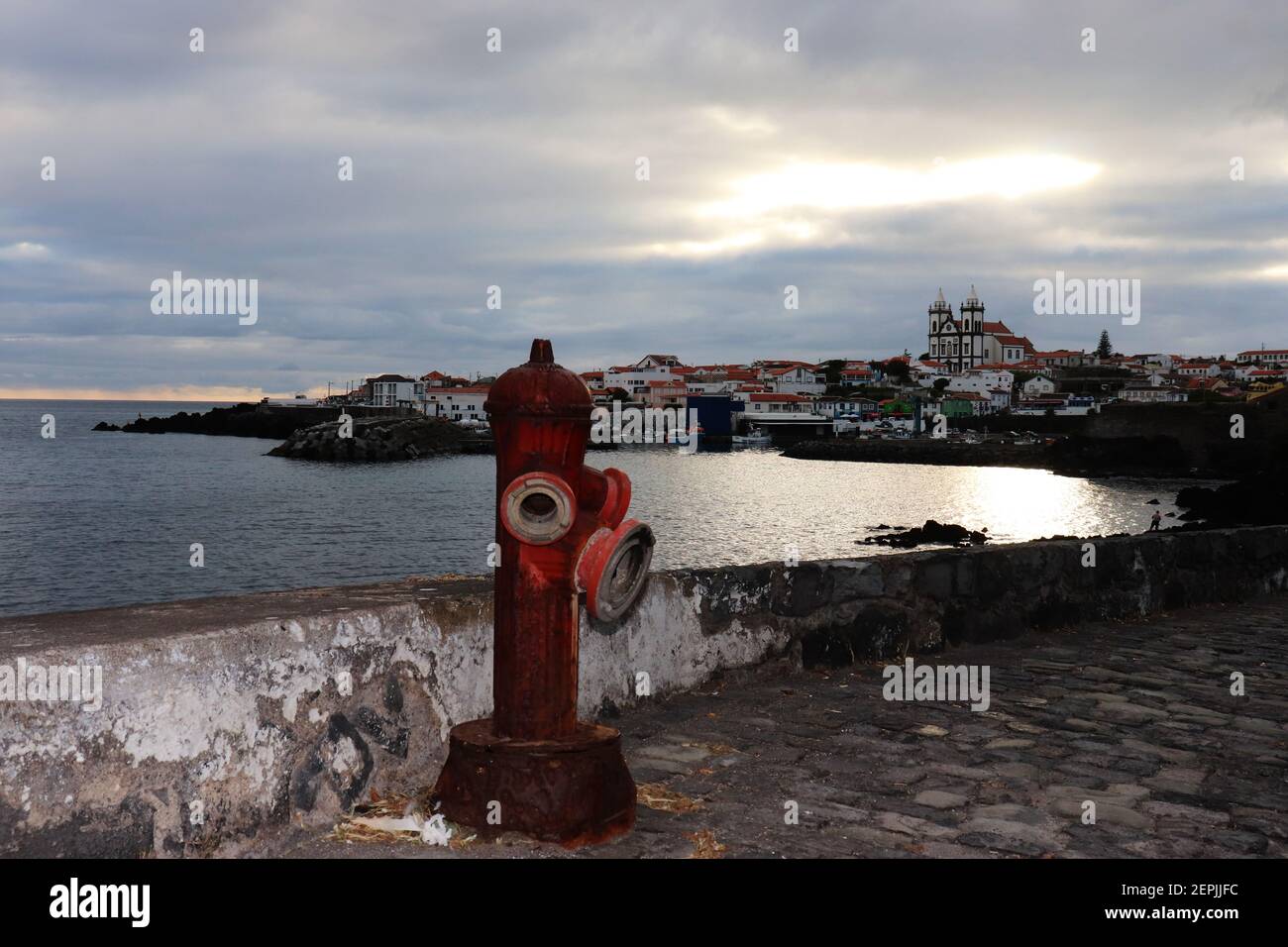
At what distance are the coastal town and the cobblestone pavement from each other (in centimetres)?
12769

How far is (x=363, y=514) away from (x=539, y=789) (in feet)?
162

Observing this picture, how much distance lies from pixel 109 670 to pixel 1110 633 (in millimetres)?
6068

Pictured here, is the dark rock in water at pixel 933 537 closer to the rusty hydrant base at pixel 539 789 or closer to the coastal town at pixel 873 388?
the rusty hydrant base at pixel 539 789

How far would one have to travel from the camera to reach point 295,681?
3404 mm

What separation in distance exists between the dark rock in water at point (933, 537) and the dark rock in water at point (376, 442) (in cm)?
6475

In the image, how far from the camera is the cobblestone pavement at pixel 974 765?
11.2 feet

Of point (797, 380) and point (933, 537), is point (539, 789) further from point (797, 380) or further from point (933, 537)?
point (797, 380)

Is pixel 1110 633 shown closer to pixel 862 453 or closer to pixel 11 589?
pixel 11 589

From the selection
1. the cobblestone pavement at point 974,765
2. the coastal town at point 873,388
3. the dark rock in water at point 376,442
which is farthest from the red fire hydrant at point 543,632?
the coastal town at point 873,388

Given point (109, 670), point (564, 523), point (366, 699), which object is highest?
point (564, 523)

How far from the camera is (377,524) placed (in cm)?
4662

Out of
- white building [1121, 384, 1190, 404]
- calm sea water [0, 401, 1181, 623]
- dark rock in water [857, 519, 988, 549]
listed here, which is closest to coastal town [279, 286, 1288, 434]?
white building [1121, 384, 1190, 404]
